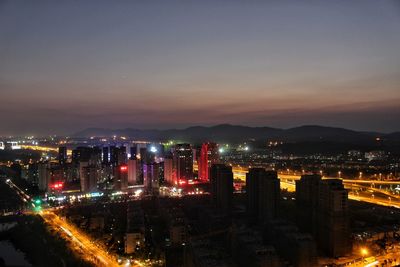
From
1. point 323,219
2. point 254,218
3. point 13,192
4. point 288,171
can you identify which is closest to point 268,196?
point 254,218

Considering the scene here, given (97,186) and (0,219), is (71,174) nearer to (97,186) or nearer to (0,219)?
(97,186)

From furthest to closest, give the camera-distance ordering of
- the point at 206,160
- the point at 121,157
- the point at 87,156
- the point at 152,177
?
the point at 87,156, the point at 121,157, the point at 206,160, the point at 152,177

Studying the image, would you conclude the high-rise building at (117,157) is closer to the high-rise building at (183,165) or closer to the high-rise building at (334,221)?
the high-rise building at (183,165)

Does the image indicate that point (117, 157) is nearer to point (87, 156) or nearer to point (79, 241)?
point (87, 156)

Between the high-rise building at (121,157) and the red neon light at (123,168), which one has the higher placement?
the high-rise building at (121,157)

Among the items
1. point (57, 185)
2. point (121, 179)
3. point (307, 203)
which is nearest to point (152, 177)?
point (121, 179)

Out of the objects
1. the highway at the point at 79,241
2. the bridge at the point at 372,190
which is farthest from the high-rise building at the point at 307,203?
the highway at the point at 79,241
